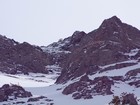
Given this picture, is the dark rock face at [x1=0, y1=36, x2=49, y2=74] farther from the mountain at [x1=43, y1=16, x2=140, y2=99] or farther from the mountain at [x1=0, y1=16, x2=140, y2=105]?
the mountain at [x1=43, y1=16, x2=140, y2=99]

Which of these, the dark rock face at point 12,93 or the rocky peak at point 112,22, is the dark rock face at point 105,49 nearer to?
the rocky peak at point 112,22

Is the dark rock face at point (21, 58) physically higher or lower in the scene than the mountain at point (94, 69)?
higher

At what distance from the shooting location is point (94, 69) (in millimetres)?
85188

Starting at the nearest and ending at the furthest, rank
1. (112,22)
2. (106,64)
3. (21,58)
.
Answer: (106,64), (112,22), (21,58)

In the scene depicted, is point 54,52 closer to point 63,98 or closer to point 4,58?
point 4,58

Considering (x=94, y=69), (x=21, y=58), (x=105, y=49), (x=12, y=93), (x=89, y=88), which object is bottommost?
(x=89, y=88)

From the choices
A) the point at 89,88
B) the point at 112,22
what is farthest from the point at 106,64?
the point at 112,22

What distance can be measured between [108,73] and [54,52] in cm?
10859

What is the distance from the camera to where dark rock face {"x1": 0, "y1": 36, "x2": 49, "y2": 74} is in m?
142

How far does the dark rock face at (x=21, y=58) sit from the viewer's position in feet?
467

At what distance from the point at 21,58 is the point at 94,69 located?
7291 centimetres

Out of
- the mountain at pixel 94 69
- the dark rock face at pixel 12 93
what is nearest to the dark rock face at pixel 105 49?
the mountain at pixel 94 69

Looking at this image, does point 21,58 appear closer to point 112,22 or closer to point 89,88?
point 112,22

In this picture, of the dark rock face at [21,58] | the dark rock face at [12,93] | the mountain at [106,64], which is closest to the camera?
the mountain at [106,64]
